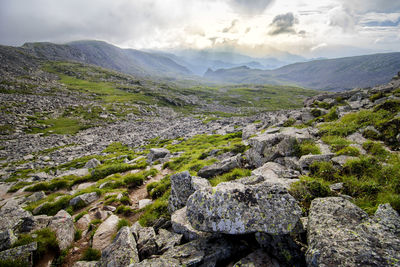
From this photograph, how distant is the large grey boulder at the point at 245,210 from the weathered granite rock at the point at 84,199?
10633 millimetres

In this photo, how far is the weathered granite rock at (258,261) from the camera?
4793mm

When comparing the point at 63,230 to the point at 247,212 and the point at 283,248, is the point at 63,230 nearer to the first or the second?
the point at 247,212

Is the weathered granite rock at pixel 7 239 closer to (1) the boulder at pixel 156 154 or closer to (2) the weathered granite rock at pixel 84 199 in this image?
(2) the weathered granite rock at pixel 84 199

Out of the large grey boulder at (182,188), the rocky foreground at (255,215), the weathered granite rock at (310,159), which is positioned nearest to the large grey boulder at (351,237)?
the rocky foreground at (255,215)

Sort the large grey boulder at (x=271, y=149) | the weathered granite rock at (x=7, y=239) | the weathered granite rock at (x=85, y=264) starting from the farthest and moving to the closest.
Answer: the large grey boulder at (x=271, y=149), the weathered granite rock at (x=7, y=239), the weathered granite rock at (x=85, y=264)

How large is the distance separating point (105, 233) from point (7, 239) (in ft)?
12.8

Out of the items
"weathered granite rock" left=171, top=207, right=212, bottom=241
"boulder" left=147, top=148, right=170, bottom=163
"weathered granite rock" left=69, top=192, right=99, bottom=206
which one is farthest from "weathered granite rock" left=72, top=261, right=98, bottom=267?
"boulder" left=147, top=148, right=170, bottom=163

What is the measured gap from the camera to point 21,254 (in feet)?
22.1

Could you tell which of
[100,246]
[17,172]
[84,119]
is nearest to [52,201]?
[100,246]

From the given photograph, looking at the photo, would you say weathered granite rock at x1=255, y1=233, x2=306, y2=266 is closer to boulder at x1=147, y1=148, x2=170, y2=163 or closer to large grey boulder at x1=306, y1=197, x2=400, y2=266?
large grey boulder at x1=306, y1=197, x2=400, y2=266

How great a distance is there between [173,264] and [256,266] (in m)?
2.44

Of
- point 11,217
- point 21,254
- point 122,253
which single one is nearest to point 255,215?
point 122,253

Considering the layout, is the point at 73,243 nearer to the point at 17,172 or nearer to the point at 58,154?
the point at 17,172

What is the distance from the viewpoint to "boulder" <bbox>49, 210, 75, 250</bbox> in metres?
8.21
